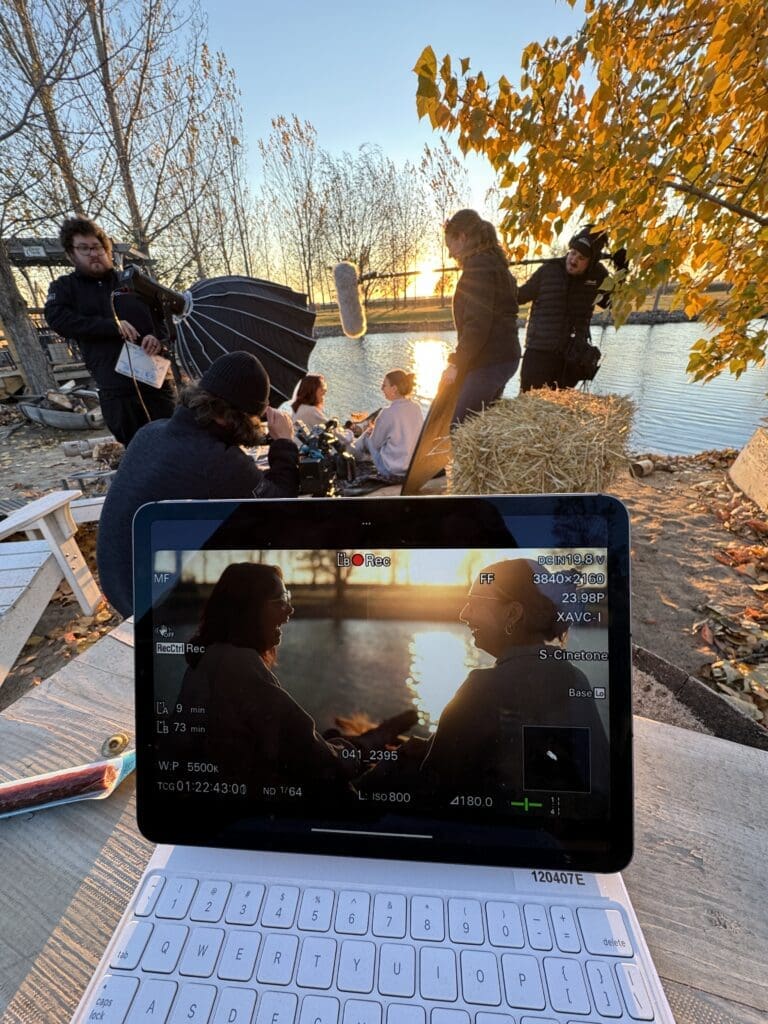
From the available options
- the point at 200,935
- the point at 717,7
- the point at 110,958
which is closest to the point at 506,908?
the point at 200,935

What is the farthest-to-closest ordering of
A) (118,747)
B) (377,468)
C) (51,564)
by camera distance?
(377,468) < (51,564) < (118,747)

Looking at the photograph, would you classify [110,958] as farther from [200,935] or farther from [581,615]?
[581,615]

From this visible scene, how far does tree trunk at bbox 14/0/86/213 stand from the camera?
7266 mm

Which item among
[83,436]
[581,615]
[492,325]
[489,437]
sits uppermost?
[492,325]

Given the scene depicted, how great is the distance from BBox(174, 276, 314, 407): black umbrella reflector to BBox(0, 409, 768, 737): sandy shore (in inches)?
83.7

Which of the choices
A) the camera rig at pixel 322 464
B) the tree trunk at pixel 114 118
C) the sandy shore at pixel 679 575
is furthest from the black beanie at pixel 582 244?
the tree trunk at pixel 114 118

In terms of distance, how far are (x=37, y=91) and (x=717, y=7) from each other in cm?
949

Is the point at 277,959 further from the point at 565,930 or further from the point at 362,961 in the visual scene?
the point at 565,930

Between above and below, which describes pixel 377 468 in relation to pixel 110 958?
below

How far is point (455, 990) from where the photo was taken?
1.70 ft

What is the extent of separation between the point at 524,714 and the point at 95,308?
4.82 m

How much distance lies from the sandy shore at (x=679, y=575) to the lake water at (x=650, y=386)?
1.24m

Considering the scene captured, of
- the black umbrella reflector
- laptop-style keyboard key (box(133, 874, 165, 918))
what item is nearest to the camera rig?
the black umbrella reflector

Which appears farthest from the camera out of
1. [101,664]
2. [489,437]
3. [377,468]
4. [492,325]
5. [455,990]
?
[377,468]
